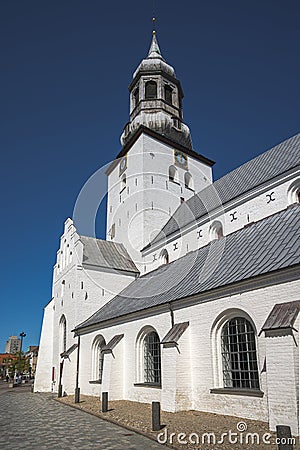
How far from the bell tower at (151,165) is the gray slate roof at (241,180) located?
10.5 feet

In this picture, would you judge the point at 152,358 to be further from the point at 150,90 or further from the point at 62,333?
the point at 150,90

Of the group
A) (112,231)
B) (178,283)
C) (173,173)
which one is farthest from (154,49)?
(178,283)

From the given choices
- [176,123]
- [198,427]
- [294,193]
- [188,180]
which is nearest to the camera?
[198,427]

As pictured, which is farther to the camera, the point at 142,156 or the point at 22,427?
the point at 142,156

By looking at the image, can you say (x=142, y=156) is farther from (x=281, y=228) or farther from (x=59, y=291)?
(x=281, y=228)

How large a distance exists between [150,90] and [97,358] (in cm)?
2543

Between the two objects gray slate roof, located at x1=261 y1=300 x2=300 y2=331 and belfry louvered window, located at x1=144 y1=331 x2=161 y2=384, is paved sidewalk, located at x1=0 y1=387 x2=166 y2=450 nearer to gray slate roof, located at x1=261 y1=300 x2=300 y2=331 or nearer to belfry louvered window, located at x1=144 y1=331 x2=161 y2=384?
belfry louvered window, located at x1=144 y1=331 x2=161 y2=384

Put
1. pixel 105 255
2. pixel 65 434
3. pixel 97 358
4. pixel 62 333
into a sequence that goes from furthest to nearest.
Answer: pixel 105 255 → pixel 62 333 → pixel 97 358 → pixel 65 434

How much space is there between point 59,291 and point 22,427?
56.2 feet

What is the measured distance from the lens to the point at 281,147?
21406 mm

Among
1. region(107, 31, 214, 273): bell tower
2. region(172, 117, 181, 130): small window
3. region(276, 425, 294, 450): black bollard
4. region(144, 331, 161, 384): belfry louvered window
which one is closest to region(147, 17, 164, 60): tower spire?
region(107, 31, 214, 273): bell tower

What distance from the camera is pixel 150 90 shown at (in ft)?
115

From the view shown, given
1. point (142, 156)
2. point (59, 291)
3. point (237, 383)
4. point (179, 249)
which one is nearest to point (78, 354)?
point (59, 291)

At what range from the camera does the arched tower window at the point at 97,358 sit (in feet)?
64.9
